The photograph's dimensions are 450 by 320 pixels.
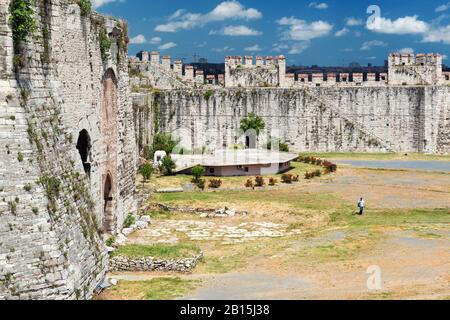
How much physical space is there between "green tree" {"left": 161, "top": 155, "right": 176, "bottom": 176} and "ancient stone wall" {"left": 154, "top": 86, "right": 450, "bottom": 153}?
31.6ft

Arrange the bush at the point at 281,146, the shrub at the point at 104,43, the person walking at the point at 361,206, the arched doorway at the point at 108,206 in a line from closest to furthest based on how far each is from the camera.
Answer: the shrub at the point at 104,43 < the arched doorway at the point at 108,206 < the person walking at the point at 361,206 < the bush at the point at 281,146

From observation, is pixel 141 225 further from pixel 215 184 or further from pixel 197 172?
pixel 197 172

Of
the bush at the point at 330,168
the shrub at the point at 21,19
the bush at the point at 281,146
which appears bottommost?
the bush at the point at 330,168

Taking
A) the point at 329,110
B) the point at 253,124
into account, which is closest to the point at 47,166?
the point at 253,124

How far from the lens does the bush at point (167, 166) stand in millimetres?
34750

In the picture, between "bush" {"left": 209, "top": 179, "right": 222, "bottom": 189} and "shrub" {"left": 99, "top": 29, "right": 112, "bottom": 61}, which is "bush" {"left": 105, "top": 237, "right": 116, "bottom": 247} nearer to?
"shrub" {"left": 99, "top": 29, "right": 112, "bottom": 61}

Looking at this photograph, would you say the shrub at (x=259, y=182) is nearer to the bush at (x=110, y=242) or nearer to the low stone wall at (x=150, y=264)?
the bush at (x=110, y=242)

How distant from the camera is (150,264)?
693 inches

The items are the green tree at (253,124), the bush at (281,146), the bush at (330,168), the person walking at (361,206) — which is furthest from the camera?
the green tree at (253,124)

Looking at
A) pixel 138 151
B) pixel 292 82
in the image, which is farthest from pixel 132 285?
pixel 292 82

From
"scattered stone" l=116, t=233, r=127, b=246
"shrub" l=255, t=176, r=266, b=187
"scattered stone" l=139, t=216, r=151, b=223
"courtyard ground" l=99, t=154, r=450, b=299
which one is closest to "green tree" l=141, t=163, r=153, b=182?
"courtyard ground" l=99, t=154, r=450, b=299

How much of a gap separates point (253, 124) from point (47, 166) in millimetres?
31107

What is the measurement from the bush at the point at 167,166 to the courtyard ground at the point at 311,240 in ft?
6.20

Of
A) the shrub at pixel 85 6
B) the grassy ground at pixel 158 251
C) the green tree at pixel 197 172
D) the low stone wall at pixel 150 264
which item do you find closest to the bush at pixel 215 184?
the green tree at pixel 197 172
